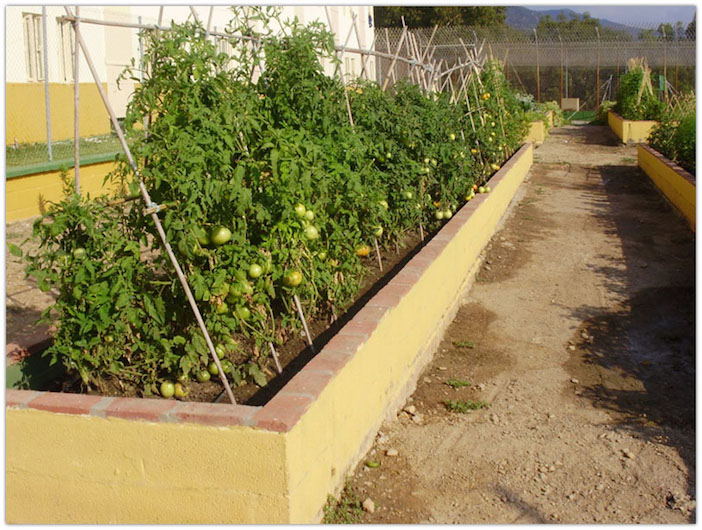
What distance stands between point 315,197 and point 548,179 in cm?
967

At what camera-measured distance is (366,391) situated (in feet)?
12.8

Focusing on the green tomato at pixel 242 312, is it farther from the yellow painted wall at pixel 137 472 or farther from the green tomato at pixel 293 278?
the yellow painted wall at pixel 137 472

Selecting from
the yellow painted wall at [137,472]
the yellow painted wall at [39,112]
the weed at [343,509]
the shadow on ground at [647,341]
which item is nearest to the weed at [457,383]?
the shadow on ground at [647,341]

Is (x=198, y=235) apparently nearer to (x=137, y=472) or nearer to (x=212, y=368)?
(x=212, y=368)

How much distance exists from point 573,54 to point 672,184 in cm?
1741

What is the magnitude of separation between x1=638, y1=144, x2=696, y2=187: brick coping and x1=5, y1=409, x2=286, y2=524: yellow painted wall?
797 centimetres

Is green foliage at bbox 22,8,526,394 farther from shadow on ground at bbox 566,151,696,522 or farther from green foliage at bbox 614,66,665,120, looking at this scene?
green foliage at bbox 614,66,665,120

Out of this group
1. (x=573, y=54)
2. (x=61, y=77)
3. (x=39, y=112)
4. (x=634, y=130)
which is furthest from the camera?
(x=573, y=54)

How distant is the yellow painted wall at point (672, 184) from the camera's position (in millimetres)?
9398

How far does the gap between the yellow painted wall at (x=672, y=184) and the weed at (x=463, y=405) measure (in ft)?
18.3

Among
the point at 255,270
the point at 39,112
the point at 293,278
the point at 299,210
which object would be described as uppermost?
the point at 39,112

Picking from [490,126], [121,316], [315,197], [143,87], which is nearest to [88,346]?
[121,316]

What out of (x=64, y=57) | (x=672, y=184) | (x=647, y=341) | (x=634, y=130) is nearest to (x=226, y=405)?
(x=647, y=341)

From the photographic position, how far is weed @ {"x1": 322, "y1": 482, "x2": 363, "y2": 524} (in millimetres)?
3307
